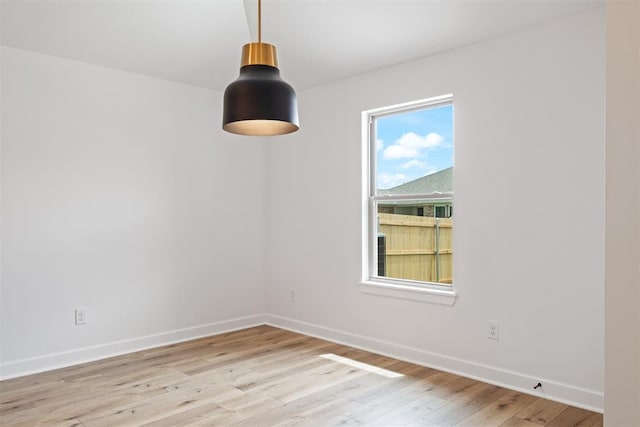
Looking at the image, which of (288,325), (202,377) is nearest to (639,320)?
(202,377)

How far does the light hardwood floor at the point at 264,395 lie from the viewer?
276 centimetres

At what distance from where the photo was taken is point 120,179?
13.4 ft

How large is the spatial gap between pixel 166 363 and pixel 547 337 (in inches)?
112

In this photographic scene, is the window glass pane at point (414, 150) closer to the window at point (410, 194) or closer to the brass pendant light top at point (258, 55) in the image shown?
the window at point (410, 194)

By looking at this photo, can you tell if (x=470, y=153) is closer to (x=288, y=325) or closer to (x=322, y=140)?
(x=322, y=140)

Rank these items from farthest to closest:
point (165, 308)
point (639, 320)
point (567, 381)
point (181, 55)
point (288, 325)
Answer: point (288, 325) → point (165, 308) → point (181, 55) → point (567, 381) → point (639, 320)

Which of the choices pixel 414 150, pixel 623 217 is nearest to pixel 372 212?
pixel 414 150

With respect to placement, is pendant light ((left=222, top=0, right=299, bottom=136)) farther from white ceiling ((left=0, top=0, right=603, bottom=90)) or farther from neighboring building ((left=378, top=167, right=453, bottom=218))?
neighboring building ((left=378, top=167, right=453, bottom=218))

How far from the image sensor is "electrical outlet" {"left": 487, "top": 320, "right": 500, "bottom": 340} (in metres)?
3.32

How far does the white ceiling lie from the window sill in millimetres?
1860

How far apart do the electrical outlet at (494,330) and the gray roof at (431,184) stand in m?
1.05

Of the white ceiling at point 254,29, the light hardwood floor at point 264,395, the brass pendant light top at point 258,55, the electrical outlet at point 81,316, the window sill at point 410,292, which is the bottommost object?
the light hardwood floor at point 264,395

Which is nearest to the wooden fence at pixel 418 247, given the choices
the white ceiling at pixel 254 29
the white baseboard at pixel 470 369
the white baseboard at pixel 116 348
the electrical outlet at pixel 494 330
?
the electrical outlet at pixel 494 330

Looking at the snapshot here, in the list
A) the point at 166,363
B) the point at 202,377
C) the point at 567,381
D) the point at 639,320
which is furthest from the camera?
the point at 166,363
